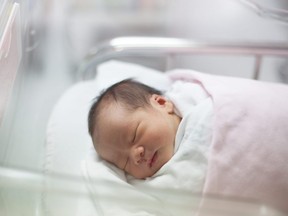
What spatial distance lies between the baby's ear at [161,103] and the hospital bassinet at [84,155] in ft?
0.60

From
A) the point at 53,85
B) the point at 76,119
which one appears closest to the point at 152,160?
the point at 76,119

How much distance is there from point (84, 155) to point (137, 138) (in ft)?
0.59

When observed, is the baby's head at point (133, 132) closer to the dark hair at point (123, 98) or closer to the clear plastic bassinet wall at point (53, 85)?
the dark hair at point (123, 98)

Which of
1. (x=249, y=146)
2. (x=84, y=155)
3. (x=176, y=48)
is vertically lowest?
(x=84, y=155)

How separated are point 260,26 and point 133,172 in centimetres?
63

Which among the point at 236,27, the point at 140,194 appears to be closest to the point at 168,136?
the point at 140,194

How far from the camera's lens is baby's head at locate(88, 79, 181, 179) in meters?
0.95

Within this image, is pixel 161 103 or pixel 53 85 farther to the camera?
pixel 53 85

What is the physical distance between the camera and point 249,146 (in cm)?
90

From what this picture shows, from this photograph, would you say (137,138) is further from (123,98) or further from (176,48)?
(176,48)

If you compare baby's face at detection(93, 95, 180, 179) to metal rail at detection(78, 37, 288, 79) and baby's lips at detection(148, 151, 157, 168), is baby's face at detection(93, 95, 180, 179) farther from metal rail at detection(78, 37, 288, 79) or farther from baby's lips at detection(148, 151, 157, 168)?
metal rail at detection(78, 37, 288, 79)

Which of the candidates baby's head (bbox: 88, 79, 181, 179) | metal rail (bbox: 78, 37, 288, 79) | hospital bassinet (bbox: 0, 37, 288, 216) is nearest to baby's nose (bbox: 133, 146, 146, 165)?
baby's head (bbox: 88, 79, 181, 179)

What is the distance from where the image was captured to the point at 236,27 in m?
1.59

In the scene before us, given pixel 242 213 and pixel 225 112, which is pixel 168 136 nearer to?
pixel 225 112
